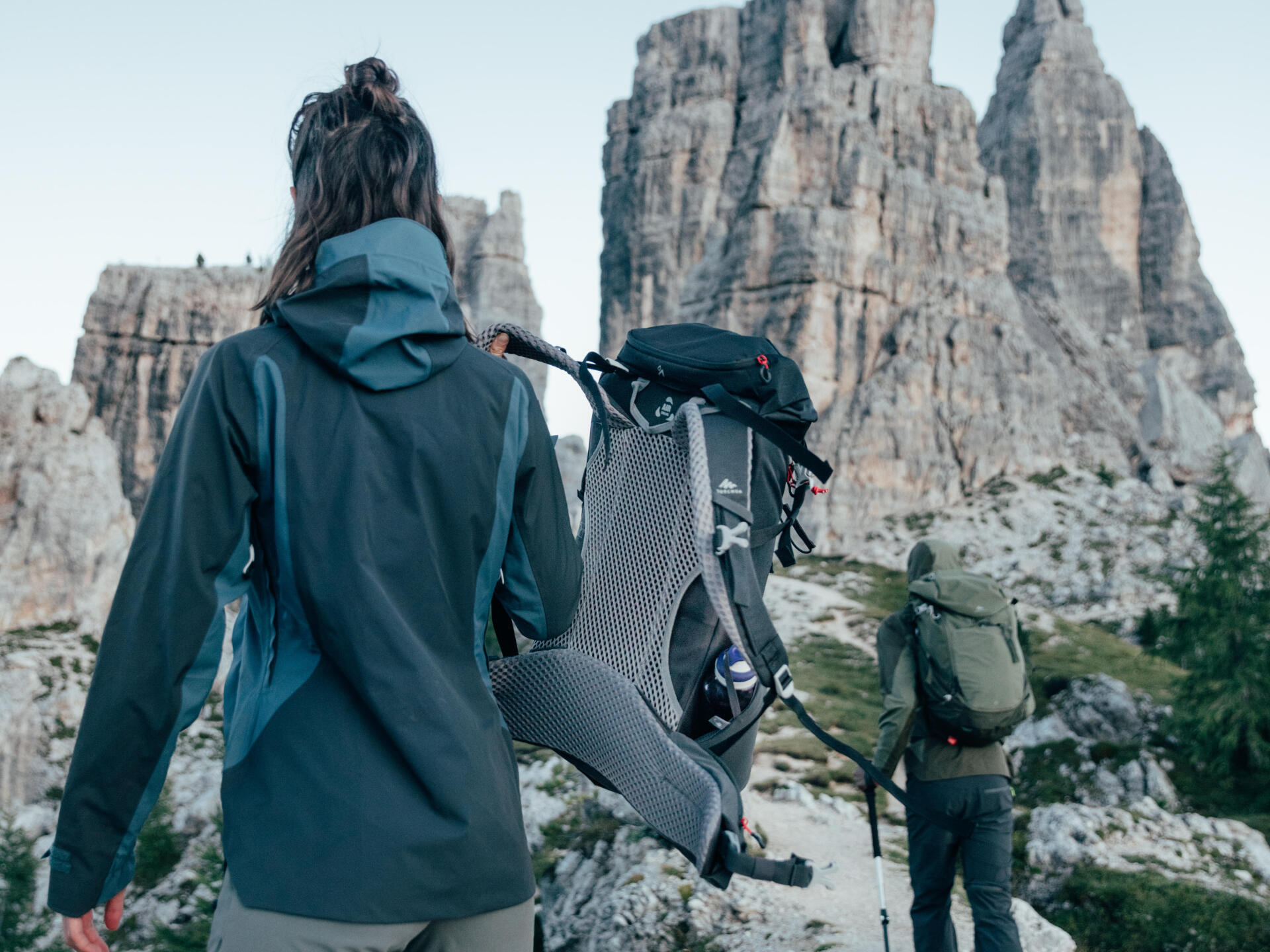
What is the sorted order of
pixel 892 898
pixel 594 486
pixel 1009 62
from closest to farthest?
pixel 594 486, pixel 892 898, pixel 1009 62

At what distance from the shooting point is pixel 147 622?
1.57 meters

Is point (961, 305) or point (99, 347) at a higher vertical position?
point (961, 305)

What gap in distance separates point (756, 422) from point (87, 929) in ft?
5.32

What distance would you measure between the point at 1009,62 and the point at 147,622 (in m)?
67.9

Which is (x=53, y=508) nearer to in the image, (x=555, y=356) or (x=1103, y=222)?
(x=555, y=356)

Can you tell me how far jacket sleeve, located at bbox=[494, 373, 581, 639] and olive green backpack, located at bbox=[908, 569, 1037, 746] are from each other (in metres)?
3.41

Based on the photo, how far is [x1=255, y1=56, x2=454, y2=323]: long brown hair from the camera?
1902mm

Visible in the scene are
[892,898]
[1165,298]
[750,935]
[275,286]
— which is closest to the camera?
[275,286]

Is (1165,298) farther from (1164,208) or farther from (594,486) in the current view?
(594,486)

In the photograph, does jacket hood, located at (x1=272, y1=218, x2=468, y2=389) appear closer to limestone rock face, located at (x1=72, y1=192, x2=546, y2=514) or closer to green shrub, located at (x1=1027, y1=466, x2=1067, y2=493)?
limestone rock face, located at (x1=72, y1=192, x2=546, y2=514)

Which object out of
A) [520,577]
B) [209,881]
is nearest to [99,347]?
[209,881]

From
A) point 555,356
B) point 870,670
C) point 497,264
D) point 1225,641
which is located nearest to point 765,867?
point 555,356

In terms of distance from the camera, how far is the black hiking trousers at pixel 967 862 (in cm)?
477

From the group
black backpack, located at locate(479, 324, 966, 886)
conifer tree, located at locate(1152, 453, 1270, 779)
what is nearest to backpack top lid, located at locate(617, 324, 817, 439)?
black backpack, located at locate(479, 324, 966, 886)
